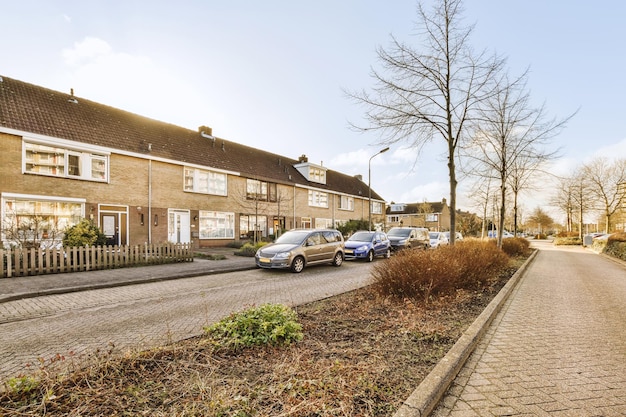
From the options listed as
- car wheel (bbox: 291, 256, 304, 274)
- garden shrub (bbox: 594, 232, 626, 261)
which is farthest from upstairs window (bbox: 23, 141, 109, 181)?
garden shrub (bbox: 594, 232, 626, 261)

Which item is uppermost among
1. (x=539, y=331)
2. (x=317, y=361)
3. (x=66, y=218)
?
(x=66, y=218)

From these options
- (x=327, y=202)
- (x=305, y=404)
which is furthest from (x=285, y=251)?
(x=327, y=202)

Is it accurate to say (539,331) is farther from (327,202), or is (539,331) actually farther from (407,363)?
(327,202)

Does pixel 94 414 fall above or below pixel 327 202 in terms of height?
below

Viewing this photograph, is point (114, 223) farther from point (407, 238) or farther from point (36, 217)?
point (407, 238)

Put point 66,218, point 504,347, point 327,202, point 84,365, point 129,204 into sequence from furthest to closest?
point 327,202, point 129,204, point 66,218, point 504,347, point 84,365

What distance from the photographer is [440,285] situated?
264 inches

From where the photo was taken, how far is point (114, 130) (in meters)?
19.4

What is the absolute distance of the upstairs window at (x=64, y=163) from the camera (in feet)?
50.5

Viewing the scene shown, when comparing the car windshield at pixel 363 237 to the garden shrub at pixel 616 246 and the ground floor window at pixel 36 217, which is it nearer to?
the ground floor window at pixel 36 217

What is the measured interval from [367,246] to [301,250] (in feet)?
17.4

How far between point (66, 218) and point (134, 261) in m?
6.57

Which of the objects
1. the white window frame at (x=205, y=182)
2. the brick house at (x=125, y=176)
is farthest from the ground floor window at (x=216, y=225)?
the white window frame at (x=205, y=182)

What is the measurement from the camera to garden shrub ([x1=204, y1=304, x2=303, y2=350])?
4062 millimetres
